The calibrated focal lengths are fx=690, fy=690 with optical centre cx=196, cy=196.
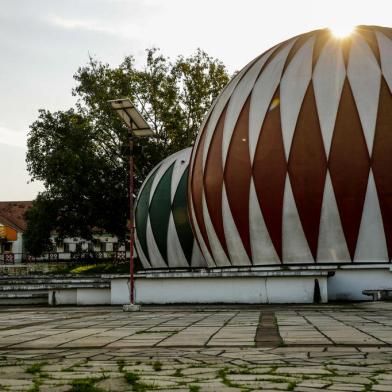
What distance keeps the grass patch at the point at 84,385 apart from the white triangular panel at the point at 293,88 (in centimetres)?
1302

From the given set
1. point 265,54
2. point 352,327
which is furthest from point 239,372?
point 265,54

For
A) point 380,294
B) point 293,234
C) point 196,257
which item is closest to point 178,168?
point 196,257

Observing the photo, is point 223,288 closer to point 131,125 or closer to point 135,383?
point 131,125

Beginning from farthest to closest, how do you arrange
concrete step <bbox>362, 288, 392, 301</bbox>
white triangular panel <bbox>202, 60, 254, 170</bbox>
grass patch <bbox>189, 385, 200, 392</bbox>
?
white triangular panel <bbox>202, 60, 254, 170</bbox>
concrete step <bbox>362, 288, 392, 301</bbox>
grass patch <bbox>189, 385, 200, 392</bbox>

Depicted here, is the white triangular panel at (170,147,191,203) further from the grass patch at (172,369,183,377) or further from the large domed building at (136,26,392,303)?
the grass patch at (172,369,183,377)

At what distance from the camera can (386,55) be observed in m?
17.5

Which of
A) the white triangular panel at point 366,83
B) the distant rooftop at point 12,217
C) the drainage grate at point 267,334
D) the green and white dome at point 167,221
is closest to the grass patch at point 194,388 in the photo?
the drainage grate at point 267,334

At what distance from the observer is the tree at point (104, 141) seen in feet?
116

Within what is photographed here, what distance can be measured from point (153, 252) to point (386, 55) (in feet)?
37.8

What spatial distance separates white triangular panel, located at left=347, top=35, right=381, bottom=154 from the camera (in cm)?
1633

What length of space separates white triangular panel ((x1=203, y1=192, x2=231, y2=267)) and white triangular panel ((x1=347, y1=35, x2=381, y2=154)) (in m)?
4.70

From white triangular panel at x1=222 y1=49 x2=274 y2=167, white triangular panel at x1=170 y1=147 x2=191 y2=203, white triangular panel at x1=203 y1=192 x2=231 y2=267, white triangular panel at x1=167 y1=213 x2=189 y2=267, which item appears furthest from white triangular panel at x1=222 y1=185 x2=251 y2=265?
white triangular panel at x1=170 y1=147 x2=191 y2=203

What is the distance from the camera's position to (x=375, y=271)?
16.2 m

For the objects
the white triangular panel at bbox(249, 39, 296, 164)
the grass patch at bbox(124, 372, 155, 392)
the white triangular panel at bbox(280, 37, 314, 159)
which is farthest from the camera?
the white triangular panel at bbox(249, 39, 296, 164)
